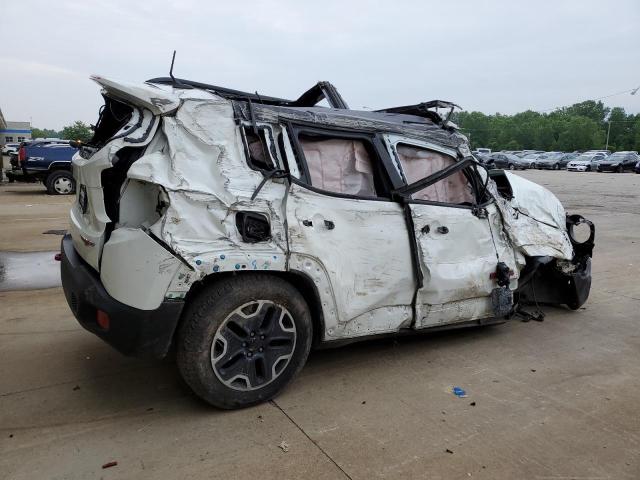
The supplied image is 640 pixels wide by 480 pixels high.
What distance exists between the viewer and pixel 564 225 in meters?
5.04

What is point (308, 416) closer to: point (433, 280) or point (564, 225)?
point (433, 280)

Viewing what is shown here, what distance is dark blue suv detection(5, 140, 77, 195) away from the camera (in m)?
16.0

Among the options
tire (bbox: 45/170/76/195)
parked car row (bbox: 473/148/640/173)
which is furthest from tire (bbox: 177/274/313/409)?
parked car row (bbox: 473/148/640/173)

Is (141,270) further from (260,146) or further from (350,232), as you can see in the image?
(350,232)

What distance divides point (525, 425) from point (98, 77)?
3.30 m

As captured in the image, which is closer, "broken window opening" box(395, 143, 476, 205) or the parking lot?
the parking lot

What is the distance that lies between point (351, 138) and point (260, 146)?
2.40 feet

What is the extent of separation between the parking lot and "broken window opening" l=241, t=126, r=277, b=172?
1519 millimetres

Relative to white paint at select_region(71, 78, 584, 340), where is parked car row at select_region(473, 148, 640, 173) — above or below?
below

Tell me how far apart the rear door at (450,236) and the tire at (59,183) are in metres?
15.1

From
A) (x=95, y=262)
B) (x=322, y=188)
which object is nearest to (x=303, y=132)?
(x=322, y=188)

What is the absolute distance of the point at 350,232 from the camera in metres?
3.44

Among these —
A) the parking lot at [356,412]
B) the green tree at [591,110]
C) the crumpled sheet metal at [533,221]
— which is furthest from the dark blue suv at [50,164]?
the green tree at [591,110]

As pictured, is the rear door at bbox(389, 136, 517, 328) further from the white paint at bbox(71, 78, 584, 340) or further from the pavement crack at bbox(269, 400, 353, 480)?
the pavement crack at bbox(269, 400, 353, 480)
